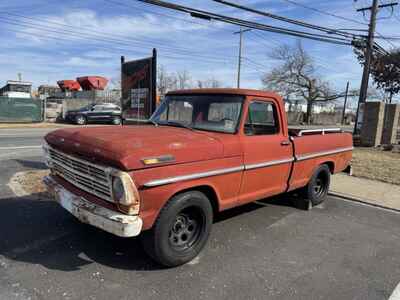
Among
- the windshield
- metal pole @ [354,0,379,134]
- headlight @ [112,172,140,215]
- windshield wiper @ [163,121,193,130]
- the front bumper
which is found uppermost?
metal pole @ [354,0,379,134]

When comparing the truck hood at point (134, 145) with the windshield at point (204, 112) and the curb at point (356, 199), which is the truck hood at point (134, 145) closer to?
the windshield at point (204, 112)

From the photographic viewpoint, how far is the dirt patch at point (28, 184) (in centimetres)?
586

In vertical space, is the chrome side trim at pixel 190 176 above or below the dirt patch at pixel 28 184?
above

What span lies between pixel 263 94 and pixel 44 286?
344 centimetres

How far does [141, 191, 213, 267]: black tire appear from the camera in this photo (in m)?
3.25

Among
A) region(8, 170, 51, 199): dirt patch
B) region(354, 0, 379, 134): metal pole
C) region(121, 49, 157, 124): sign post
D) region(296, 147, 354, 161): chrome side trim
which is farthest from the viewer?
region(354, 0, 379, 134): metal pole

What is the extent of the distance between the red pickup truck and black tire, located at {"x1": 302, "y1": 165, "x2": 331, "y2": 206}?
488 mm

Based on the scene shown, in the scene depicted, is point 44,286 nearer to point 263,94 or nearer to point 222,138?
point 222,138

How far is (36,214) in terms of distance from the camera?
4.85 m

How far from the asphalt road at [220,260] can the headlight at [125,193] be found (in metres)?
0.78

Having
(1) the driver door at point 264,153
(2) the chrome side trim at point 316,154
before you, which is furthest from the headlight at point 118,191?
(2) the chrome side trim at point 316,154

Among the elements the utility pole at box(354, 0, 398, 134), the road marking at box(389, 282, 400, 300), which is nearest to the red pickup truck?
the road marking at box(389, 282, 400, 300)

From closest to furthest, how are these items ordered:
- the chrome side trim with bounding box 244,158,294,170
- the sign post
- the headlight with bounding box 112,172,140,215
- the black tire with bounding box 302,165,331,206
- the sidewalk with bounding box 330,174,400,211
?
the headlight with bounding box 112,172,140,215, the chrome side trim with bounding box 244,158,294,170, the black tire with bounding box 302,165,331,206, the sidewalk with bounding box 330,174,400,211, the sign post

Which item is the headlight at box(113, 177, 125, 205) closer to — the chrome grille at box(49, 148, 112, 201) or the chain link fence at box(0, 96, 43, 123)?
the chrome grille at box(49, 148, 112, 201)
